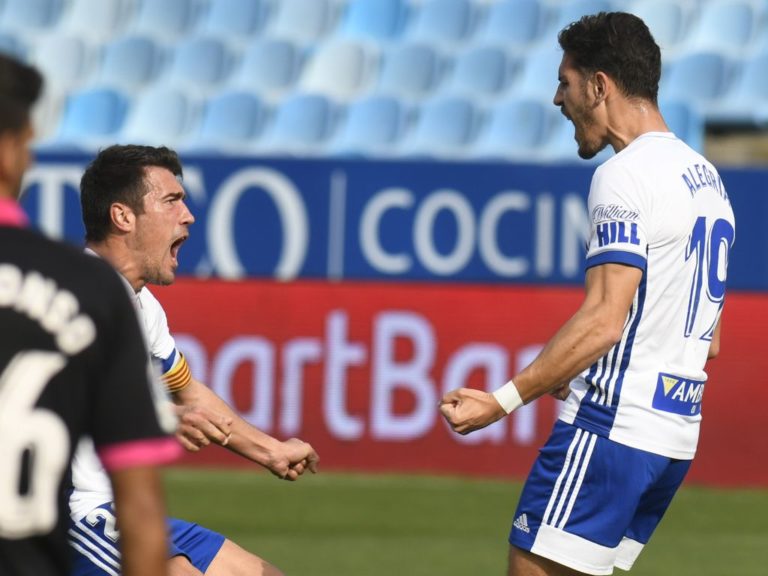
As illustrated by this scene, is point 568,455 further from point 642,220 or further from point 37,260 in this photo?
point 37,260

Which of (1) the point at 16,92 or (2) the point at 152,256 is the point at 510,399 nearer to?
(2) the point at 152,256

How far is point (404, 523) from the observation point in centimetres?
934

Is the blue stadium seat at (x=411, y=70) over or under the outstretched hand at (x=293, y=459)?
over

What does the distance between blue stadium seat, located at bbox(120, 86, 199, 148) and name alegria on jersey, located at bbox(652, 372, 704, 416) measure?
33.8 feet

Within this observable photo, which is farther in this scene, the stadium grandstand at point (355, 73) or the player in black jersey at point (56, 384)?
the stadium grandstand at point (355, 73)

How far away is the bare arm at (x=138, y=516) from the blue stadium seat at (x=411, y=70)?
12327mm

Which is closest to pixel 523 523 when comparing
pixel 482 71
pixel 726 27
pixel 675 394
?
pixel 675 394

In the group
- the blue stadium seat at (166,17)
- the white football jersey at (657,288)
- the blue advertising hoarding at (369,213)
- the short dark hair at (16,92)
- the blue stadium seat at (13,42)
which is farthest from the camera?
the blue stadium seat at (166,17)

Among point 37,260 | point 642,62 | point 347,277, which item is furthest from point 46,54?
point 37,260

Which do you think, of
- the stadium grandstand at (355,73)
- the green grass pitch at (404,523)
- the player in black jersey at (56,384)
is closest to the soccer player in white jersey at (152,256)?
the player in black jersey at (56,384)

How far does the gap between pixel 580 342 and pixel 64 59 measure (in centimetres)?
1148

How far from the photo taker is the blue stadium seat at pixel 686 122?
13984 millimetres

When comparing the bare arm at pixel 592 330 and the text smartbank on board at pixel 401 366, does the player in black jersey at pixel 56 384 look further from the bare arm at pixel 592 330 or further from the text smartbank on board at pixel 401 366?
the text smartbank on board at pixel 401 366

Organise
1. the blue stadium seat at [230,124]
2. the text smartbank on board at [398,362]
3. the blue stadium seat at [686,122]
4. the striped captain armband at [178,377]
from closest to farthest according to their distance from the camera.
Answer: the striped captain armband at [178,377]
the text smartbank on board at [398,362]
the blue stadium seat at [686,122]
the blue stadium seat at [230,124]
